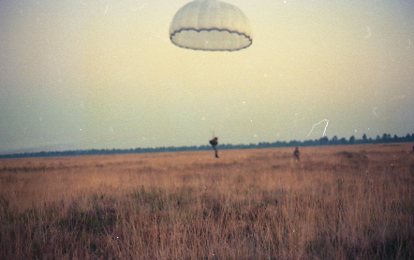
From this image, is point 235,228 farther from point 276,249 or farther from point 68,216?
point 68,216

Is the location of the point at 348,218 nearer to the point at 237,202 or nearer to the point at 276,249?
the point at 276,249

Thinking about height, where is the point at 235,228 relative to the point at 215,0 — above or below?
below

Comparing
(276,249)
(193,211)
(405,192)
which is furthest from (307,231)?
(405,192)

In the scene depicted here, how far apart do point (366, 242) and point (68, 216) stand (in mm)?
5687

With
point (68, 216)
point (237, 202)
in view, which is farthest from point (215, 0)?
point (68, 216)

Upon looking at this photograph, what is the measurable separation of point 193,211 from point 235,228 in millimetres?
1510

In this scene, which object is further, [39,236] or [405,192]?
[405,192]

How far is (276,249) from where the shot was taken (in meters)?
3.71

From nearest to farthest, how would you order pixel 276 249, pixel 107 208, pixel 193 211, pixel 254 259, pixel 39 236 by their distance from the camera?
pixel 254 259 < pixel 276 249 < pixel 39 236 < pixel 193 211 < pixel 107 208

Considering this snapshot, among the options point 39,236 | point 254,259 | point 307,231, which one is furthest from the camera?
point 39,236

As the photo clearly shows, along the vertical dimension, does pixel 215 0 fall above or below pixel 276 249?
above

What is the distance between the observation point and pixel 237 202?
23.4 ft

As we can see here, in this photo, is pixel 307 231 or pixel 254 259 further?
pixel 307 231

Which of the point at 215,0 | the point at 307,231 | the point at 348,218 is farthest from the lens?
the point at 215,0
